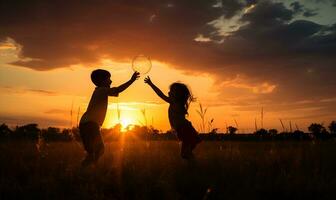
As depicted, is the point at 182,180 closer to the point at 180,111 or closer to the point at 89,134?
the point at 89,134

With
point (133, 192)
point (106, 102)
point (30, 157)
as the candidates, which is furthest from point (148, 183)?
point (30, 157)

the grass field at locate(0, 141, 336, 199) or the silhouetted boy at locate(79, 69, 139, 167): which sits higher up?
the silhouetted boy at locate(79, 69, 139, 167)

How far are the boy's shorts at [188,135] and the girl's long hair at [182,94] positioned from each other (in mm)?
453

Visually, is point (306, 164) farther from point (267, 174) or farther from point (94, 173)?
point (94, 173)

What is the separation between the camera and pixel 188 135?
9.68m

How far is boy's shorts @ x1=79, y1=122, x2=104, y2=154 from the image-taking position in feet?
28.3

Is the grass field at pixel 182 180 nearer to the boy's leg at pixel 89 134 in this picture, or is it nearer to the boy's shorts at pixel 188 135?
the boy's leg at pixel 89 134

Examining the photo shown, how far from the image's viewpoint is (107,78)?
368 inches

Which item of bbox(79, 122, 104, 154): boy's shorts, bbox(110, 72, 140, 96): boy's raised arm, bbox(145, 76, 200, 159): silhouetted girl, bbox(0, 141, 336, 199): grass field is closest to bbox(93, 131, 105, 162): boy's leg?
bbox(79, 122, 104, 154): boy's shorts

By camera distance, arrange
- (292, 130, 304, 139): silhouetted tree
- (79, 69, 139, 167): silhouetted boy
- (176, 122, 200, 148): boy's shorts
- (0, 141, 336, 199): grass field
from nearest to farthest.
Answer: (0, 141, 336, 199): grass field
(79, 69, 139, 167): silhouetted boy
(176, 122, 200, 148): boy's shorts
(292, 130, 304, 139): silhouetted tree

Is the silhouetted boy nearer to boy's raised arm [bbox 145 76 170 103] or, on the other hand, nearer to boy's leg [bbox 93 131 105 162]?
boy's leg [bbox 93 131 105 162]

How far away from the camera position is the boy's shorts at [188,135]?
9617mm

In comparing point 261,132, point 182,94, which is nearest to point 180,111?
point 182,94

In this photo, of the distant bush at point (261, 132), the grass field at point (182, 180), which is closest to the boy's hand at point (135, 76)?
the grass field at point (182, 180)
